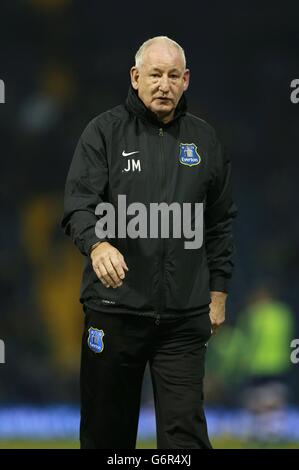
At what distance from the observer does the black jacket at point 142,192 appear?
165 inches

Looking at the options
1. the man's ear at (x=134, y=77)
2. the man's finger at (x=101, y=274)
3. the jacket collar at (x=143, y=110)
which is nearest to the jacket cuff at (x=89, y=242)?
the man's finger at (x=101, y=274)

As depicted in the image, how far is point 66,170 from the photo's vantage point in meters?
11.0

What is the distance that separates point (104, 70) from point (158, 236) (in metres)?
7.46

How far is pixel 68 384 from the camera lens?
9992mm

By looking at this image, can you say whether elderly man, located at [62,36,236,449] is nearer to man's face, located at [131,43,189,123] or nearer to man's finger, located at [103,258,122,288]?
man's face, located at [131,43,189,123]

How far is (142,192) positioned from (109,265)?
471 mm

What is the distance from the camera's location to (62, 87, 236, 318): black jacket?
4.19m

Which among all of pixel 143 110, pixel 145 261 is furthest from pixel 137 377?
pixel 143 110

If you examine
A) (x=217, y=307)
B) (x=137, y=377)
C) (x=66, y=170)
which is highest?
(x=66, y=170)

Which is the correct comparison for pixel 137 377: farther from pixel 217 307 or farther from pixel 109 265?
pixel 109 265

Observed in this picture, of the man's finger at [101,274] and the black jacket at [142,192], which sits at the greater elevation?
the black jacket at [142,192]

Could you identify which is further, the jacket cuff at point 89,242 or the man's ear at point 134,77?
the man's ear at point 134,77

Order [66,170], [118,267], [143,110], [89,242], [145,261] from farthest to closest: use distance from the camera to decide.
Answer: [66,170] → [143,110] → [145,261] → [89,242] → [118,267]

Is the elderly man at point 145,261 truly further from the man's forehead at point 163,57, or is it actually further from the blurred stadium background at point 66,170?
the blurred stadium background at point 66,170
